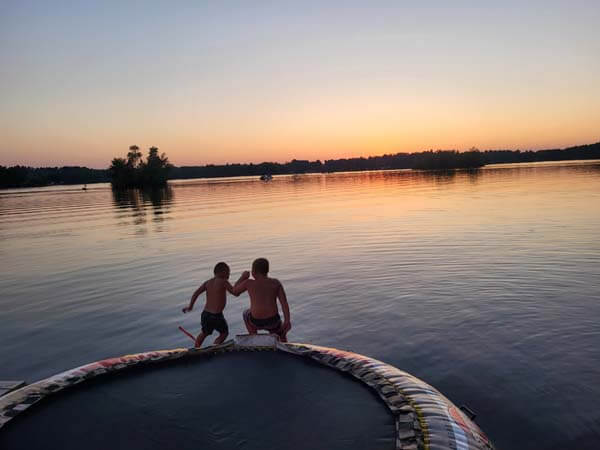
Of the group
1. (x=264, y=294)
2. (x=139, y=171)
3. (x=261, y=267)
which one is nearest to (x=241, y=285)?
(x=264, y=294)

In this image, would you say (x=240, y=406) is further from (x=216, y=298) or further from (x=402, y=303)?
(x=402, y=303)

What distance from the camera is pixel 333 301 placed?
37.4 ft

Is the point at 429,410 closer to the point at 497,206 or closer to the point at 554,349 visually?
the point at 554,349

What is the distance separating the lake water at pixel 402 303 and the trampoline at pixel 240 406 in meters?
1.44

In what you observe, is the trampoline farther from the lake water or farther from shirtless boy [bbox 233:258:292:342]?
the lake water

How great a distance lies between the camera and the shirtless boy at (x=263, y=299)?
22.4 ft

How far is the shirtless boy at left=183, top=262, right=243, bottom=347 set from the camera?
7.15 meters

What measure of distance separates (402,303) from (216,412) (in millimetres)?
6813

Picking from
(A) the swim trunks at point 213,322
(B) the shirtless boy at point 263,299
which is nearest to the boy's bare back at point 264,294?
(B) the shirtless boy at point 263,299

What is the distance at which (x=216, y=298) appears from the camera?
7.30 metres

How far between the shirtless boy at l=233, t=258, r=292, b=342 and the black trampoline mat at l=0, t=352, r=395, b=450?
2.57ft

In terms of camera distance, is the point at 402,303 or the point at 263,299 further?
the point at 402,303

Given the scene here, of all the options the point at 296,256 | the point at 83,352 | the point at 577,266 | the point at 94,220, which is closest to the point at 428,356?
the point at 83,352

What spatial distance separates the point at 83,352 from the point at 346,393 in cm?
588
